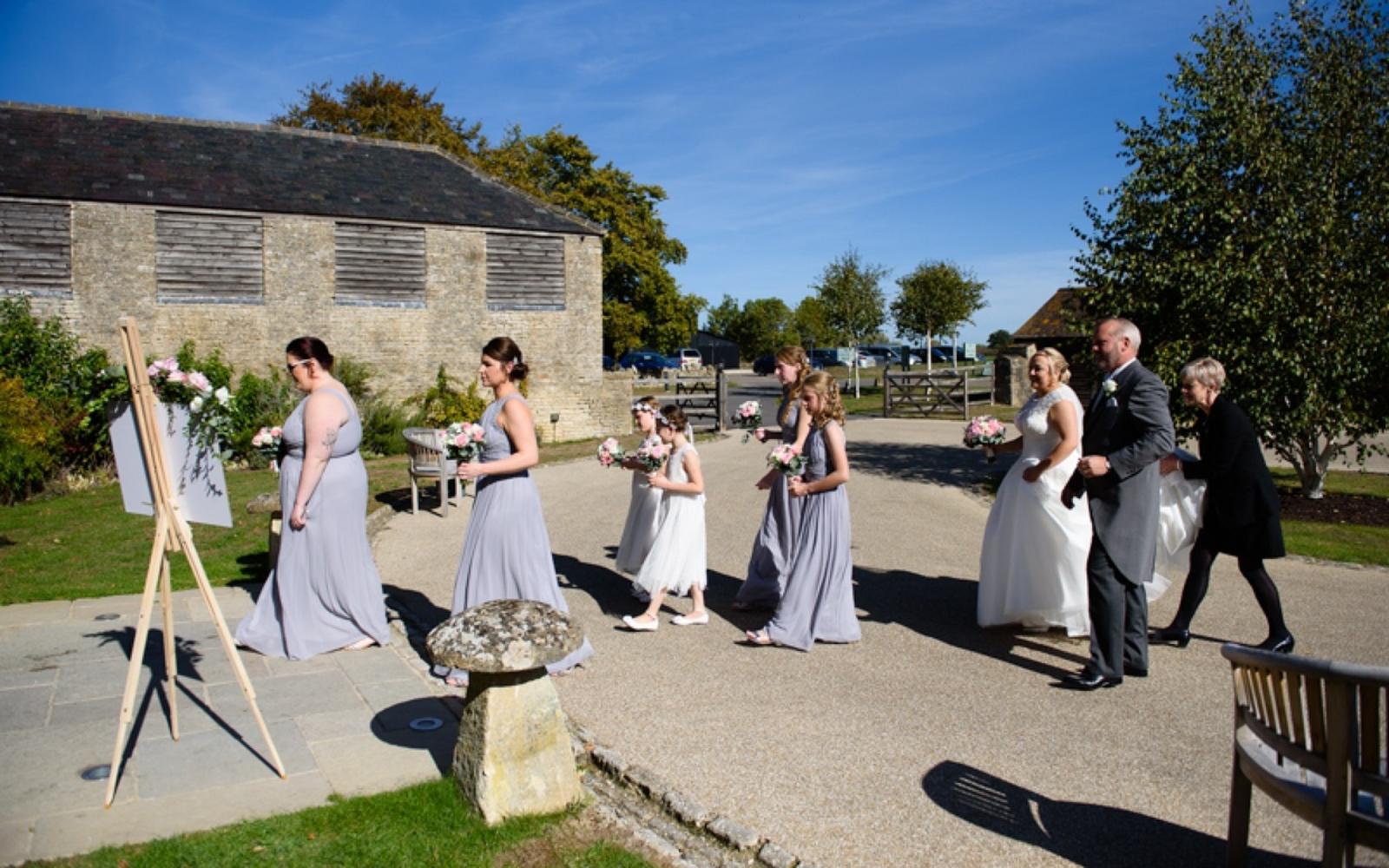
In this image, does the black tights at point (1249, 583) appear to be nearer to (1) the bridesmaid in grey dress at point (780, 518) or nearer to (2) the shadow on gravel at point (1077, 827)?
(1) the bridesmaid in grey dress at point (780, 518)

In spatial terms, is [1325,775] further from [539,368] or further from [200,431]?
[539,368]

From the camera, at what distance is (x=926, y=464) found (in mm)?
18969

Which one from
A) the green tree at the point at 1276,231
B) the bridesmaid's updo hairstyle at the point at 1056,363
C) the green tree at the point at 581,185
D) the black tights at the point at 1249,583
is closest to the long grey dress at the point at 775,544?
the bridesmaid's updo hairstyle at the point at 1056,363

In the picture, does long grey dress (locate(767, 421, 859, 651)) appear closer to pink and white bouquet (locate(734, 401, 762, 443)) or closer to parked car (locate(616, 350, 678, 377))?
pink and white bouquet (locate(734, 401, 762, 443))

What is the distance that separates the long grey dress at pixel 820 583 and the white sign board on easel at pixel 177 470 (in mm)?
3844

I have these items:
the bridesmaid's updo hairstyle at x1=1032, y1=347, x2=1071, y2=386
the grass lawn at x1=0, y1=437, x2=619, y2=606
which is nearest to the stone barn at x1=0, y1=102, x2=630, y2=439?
the grass lawn at x1=0, y1=437, x2=619, y2=606

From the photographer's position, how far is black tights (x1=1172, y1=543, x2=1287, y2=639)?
686 cm

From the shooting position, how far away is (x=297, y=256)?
76.3 ft

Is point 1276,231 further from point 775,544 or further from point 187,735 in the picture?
point 187,735

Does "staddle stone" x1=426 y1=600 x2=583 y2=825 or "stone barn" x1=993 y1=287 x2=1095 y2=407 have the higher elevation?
"stone barn" x1=993 y1=287 x2=1095 y2=407

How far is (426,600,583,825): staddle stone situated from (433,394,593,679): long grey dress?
1.82m

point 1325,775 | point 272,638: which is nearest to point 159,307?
point 272,638

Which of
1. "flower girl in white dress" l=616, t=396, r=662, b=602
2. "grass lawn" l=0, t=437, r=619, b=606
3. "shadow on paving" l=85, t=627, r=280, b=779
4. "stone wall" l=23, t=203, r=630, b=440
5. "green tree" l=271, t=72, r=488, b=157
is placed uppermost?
"green tree" l=271, t=72, r=488, b=157

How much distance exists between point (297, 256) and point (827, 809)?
22184 millimetres
